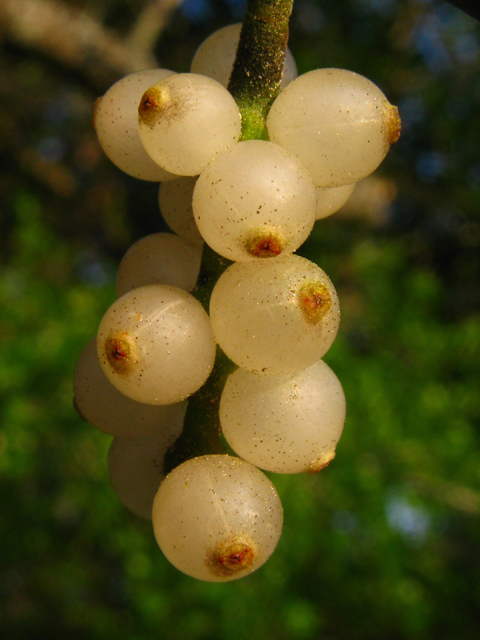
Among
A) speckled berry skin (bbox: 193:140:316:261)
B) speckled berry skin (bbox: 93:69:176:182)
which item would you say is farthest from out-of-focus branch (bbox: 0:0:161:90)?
speckled berry skin (bbox: 193:140:316:261)

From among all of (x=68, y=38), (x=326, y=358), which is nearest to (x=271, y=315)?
(x=326, y=358)

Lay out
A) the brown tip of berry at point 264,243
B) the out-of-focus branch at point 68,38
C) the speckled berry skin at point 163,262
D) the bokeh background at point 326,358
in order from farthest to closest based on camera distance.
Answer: the out-of-focus branch at point 68,38 → the bokeh background at point 326,358 → the speckled berry skin at point 163,262 → the brown tip of berry at point 264,243

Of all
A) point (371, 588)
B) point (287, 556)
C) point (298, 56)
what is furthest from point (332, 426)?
point (298, 56)

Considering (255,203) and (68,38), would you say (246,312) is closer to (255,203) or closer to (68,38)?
(255,203)

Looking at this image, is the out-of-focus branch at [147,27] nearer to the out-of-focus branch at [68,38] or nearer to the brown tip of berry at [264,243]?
the out-of-focus branch at [68,38]

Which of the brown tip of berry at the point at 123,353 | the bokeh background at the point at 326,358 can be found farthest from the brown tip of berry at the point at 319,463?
the bokeh background at the point at 326,358

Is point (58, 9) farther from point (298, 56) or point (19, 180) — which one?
point (298, 56)

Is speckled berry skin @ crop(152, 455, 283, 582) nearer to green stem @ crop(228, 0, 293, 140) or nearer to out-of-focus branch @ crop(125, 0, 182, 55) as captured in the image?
green stem @ crop(228, 0, 293, 140)
